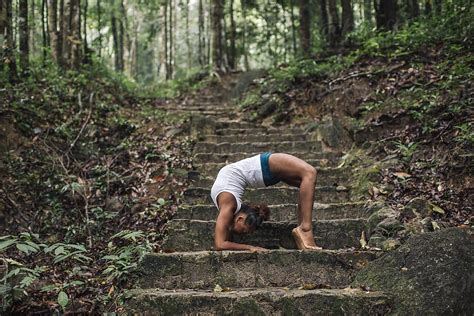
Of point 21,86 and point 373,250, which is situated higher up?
point 21,86

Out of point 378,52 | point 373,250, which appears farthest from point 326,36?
point 373,250

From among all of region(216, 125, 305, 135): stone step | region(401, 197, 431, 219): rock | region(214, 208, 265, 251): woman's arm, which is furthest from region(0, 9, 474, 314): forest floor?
region(214, 208, 265, 251): woman's arm

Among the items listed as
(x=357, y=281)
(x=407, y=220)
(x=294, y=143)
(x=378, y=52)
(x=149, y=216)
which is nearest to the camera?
(x=357, y=281)

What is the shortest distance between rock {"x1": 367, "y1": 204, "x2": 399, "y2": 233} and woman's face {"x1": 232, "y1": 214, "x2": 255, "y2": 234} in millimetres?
1192

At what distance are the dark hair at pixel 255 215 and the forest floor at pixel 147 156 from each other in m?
1.01

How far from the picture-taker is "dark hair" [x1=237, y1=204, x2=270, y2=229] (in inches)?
162

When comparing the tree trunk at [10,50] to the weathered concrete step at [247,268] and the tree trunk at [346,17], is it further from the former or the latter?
the tree trunk at [346,17]

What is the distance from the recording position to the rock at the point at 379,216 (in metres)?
4.32

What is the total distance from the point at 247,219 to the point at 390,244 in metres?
1.26

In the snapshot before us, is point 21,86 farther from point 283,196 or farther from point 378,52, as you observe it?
point 378,52

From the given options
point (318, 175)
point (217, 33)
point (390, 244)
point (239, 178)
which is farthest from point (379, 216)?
point (217, 33)

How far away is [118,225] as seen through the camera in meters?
5.46

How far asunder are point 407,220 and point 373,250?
65cm

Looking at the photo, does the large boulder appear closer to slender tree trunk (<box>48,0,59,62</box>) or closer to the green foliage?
the green foliage
